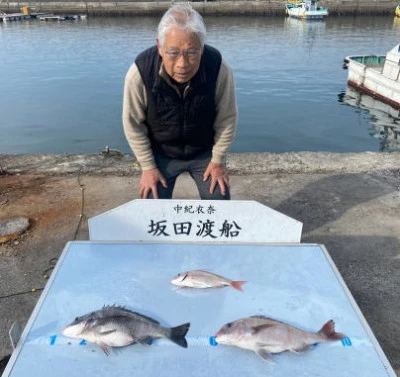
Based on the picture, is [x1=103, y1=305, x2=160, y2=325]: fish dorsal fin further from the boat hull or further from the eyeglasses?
the boat hull

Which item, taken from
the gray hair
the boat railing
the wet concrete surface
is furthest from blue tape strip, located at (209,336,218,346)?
the boat railing

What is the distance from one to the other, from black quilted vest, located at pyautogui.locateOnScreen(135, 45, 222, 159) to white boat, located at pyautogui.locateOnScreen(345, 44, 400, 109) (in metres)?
15.2

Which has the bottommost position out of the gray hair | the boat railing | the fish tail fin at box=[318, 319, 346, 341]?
the boat railing

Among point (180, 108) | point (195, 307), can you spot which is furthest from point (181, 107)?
point (195, 307)

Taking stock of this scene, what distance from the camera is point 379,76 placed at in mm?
17938

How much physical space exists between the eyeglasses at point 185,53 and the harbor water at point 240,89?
12.0 meters

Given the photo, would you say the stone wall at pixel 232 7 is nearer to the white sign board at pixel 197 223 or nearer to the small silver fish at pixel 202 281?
the white sign board at pixel 197 223

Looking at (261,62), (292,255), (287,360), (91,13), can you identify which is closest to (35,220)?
(292,255)

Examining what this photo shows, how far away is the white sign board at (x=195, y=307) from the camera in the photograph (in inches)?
74.3

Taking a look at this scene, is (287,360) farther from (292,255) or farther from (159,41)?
(159,41)

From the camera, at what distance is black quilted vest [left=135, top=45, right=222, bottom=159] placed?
2.91 metres

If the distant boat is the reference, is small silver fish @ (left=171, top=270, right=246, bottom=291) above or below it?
below

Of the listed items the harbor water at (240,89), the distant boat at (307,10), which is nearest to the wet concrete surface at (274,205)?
the harbor water at (240,89)

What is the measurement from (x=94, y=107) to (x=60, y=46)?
1856 centimetres
